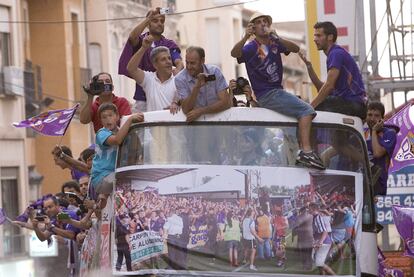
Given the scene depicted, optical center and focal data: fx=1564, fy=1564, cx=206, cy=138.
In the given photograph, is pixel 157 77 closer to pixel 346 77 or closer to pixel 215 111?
pixel 215 111

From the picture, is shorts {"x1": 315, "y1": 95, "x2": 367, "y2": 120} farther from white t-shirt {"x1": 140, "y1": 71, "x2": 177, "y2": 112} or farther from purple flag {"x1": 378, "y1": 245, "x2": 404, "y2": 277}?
purple flag {"x1": 378, "y1": 245, "x2": 404, "y2": 277}

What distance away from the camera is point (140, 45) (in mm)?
15148

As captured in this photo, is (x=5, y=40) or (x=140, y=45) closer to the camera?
(x=140, y=45)

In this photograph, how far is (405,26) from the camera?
82.2 ft

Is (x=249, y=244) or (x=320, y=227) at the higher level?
(x=320, y=227)

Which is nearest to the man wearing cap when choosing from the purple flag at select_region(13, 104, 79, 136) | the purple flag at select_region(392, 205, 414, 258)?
the purple flag at select_region(13, 104, 79, 136)

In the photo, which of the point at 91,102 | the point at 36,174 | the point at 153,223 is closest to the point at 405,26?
the point at 91,102

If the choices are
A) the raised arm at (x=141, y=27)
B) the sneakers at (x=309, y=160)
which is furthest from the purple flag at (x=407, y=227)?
the sneakers at (x=309, y=160)

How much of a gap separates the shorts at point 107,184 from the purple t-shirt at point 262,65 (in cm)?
147

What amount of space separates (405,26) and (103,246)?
12.5 meters

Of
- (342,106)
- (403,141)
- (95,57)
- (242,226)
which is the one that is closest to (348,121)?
(342,106)

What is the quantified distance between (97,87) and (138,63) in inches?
19.4

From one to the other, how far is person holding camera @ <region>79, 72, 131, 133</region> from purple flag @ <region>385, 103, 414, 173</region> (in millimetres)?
5852

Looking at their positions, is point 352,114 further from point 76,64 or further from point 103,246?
point 76,64
